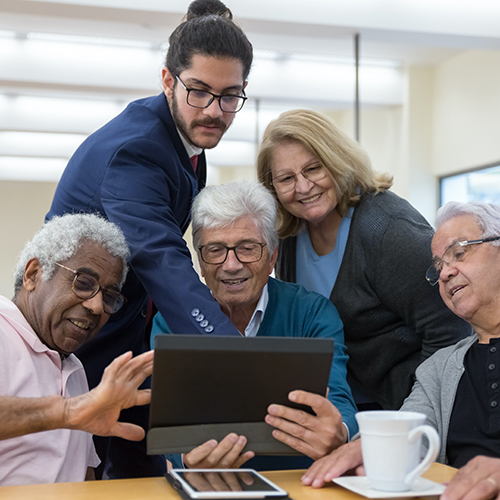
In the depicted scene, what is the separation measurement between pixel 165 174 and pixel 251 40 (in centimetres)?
368

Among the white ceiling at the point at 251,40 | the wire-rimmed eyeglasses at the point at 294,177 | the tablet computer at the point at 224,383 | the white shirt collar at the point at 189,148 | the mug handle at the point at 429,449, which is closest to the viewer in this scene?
the mug handle at the point at 429,449

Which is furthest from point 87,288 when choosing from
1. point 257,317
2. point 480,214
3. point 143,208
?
point 480,214

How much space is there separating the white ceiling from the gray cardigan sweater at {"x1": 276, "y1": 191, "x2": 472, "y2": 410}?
4.42 feet

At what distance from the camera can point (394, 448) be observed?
38.9 inches

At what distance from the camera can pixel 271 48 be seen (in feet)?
17.5

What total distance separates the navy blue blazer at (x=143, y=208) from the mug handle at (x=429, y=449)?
23.7 inches

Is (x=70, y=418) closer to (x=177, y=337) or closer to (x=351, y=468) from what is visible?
(x=177, y=337)

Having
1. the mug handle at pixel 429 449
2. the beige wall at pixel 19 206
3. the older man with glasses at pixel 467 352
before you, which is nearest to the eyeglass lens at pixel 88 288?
the older man with glasses at pixel 467 352

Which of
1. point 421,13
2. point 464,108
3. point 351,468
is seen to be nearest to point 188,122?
point 351,468

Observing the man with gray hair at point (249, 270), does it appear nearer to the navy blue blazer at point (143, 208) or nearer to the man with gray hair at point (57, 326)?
the navy blue blazer at point (143, 208)

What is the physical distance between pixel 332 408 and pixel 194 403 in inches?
11.0

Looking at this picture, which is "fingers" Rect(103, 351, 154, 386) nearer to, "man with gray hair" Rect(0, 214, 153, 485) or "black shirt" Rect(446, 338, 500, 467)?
"man with gray hair" Rect(0, 214, 153, 485)

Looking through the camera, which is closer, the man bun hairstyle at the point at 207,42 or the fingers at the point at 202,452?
the fingers at the point at 202,452

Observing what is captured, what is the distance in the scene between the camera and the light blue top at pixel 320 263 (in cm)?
205
